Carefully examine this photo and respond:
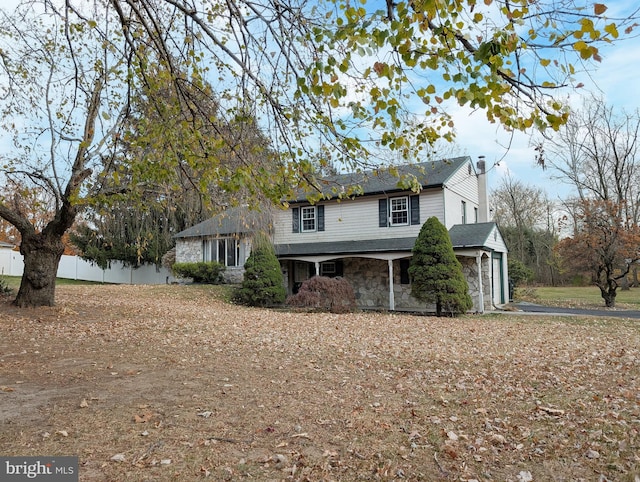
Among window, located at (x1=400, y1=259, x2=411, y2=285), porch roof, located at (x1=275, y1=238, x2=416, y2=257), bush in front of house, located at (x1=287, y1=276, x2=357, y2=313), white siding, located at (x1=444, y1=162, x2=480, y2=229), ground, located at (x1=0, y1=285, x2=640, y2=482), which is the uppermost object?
white siding, located at (x1=444, y1=162, x2=480, y2=229)

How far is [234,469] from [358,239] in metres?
15.6

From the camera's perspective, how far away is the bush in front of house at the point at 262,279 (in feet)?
56.1

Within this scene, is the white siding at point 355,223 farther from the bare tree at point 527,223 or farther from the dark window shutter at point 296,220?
the bare tree at point 527,223

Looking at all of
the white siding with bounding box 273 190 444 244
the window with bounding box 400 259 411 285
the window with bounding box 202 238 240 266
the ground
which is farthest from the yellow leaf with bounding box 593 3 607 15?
the window with bounding box 202 238 240 266

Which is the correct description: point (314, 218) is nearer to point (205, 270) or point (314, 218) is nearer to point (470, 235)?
point (205, 270)

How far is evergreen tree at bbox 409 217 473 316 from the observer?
1439cm

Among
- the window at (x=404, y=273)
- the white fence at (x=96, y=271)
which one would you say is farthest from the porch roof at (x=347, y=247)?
the white fence at (x=96, y=271)

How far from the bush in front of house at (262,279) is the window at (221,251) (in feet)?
15.0

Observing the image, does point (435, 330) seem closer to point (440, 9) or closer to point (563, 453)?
point (563, 453)

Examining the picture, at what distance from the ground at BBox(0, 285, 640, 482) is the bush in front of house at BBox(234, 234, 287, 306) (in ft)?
24.8

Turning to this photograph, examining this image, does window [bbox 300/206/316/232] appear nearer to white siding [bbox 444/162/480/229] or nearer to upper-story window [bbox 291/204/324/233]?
upper-story window [bbox 291/204/324/233]

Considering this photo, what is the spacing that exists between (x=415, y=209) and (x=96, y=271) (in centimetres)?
2355

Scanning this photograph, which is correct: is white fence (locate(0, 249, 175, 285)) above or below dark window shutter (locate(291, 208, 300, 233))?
below

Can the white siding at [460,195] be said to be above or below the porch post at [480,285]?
above
